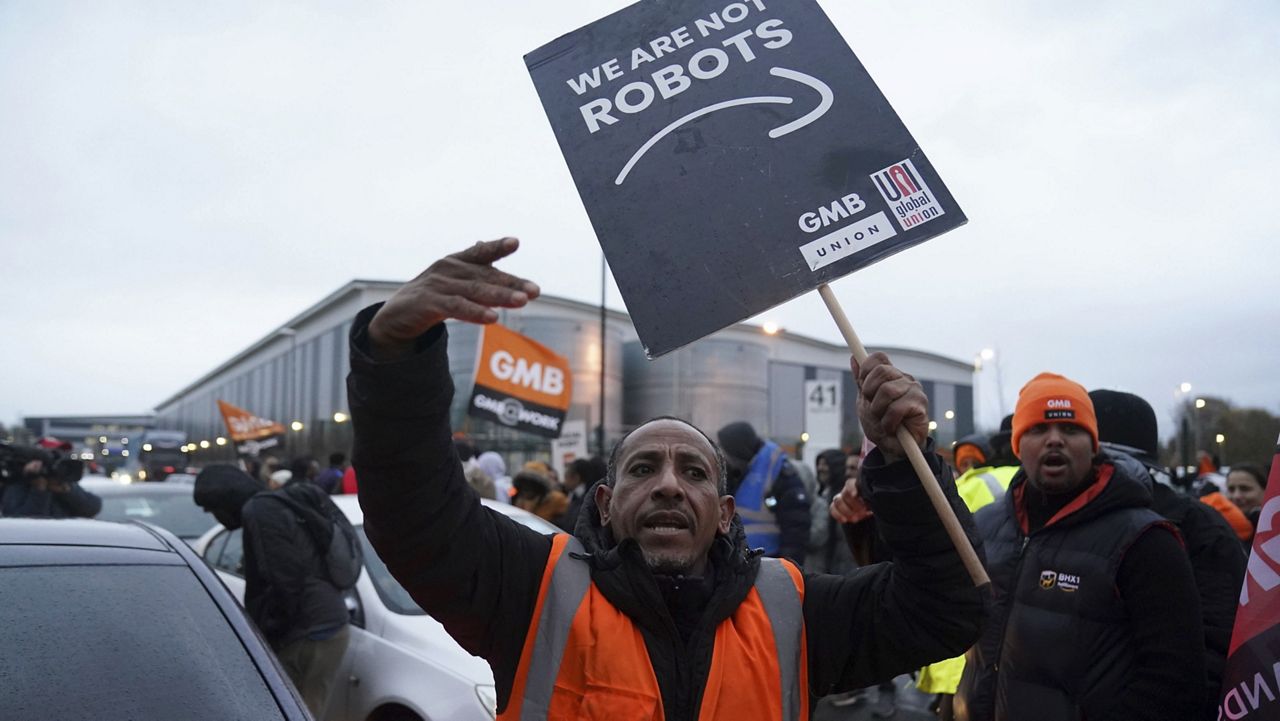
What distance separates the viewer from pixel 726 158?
2328mm

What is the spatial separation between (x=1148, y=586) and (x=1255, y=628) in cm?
59

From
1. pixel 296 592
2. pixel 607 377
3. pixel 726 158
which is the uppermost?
pixel 607 377

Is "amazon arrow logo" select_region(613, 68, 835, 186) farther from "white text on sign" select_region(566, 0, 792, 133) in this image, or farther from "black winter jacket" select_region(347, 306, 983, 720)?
"black winter jacket" select_region(347, 306, 983, 720)

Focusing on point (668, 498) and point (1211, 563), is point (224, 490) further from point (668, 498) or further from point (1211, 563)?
point (1211, 563)

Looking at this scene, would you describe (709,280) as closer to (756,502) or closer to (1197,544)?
(1197,544)

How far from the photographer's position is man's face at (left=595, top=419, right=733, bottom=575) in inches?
86.0

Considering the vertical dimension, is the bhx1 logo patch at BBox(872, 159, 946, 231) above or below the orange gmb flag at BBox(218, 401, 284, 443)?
above

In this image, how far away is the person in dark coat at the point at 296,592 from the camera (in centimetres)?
507

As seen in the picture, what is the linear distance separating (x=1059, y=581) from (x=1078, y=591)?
2.7 inches

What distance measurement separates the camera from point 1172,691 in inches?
110

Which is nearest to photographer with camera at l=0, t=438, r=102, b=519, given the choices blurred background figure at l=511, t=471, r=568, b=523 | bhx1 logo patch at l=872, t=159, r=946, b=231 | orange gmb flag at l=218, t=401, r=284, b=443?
blurred background figure at l=511, t=471, r=568, b=523

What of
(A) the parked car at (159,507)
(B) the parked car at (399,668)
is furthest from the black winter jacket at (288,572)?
(A) the parked car at (159,507)

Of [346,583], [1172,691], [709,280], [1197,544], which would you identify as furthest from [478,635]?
[346,583]

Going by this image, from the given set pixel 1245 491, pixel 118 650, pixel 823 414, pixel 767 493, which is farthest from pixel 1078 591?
pixel 823 414
